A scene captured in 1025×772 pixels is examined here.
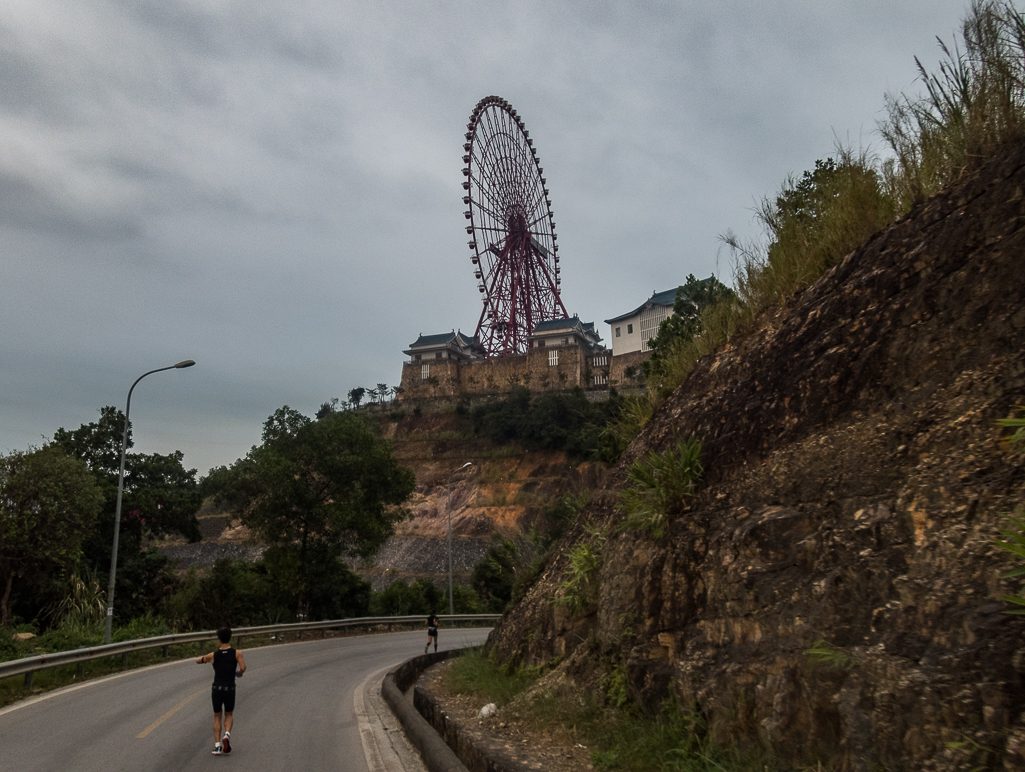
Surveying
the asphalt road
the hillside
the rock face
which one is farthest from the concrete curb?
the hillside

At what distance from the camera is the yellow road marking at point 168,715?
8992 millimetres

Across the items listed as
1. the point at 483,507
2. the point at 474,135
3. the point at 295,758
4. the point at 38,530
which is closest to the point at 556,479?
the point at 483,507

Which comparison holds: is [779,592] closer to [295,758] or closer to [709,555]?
[709,555]

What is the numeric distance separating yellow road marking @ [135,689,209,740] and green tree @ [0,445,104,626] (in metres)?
13.2

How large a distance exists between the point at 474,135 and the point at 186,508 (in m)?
35.9

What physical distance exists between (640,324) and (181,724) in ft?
211

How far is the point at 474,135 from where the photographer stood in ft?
186

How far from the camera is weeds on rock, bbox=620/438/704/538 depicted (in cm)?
700

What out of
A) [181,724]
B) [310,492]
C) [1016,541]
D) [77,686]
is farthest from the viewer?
[310,492]

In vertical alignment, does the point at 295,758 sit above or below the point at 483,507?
below

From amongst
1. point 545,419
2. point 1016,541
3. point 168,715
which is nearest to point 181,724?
point 168,715

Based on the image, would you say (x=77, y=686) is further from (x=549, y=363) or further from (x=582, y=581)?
(x=549, y=363)

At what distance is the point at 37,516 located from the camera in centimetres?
2253

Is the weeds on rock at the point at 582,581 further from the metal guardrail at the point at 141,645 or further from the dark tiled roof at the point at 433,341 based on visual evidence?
the dark tiled roof at the point at 433,341
